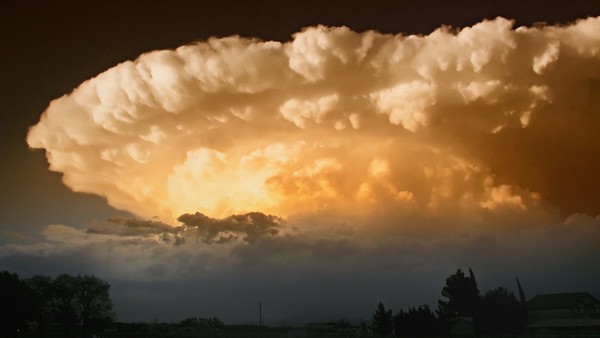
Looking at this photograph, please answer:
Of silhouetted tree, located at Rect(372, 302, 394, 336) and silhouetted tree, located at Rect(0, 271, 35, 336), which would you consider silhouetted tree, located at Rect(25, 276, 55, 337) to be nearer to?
silhouetted tree, located at Rect(0, 271, 35, 336)

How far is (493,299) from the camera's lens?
Result: 315 feet

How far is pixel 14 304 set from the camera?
314 feet

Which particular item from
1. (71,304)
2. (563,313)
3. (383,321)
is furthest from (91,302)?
(563,313)

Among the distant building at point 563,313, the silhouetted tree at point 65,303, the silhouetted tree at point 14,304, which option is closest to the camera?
the distant building at point 563,313

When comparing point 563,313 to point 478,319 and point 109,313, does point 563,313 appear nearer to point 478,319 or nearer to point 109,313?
point 478,319

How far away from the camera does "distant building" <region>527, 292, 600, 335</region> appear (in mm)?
89562

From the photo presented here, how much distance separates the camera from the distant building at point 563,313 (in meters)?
89.6

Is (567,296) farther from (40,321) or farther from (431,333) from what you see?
(40,321)

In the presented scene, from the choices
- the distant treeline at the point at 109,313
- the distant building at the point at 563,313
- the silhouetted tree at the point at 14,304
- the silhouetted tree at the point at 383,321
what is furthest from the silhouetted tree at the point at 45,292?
→ the distant building at the point at 563,313

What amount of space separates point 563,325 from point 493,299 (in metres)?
11.5

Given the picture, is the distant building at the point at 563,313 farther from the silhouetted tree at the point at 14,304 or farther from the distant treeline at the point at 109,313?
the silhouetted tree at the point at 14,304

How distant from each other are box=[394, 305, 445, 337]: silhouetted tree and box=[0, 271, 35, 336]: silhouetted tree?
6731 centimetres

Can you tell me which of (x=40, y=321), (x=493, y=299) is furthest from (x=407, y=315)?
(x=40, y=321)

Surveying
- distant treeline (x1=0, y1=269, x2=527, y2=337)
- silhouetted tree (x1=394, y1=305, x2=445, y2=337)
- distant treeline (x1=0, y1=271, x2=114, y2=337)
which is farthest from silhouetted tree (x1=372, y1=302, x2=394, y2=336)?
distant treeline (x1=0, y1=271, x2=114, y2=337)
